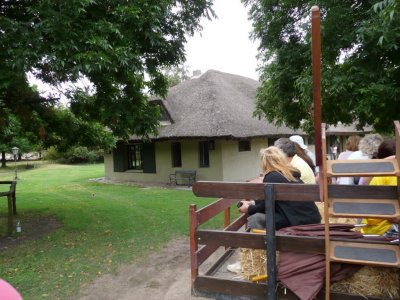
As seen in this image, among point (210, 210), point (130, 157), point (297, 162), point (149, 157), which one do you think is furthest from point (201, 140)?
point (210, 210)

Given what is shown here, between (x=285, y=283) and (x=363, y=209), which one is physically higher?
(x=363, y=209)

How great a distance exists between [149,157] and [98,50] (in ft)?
48.5

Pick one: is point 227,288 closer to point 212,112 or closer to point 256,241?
point 256,241

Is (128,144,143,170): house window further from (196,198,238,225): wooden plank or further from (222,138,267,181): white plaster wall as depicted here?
(196,198,238,225): wooden plank

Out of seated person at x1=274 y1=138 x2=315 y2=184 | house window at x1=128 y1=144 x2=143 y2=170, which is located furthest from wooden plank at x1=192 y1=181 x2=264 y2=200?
house window at x1=128 y1=144 x2=143 y2=170

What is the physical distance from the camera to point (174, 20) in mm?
7551

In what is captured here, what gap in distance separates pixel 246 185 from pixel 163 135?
1591 cm

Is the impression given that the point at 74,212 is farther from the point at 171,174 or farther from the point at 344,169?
the point at 344,169

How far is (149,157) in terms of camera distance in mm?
20438

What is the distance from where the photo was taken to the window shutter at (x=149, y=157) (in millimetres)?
A: 20250

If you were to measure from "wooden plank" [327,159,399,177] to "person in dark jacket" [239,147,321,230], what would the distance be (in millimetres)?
906

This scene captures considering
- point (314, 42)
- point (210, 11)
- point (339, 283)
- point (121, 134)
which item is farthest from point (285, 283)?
point (210, 11)

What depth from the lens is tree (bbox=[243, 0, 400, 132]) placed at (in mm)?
6469

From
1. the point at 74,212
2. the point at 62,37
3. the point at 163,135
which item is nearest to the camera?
the point at 62,37
